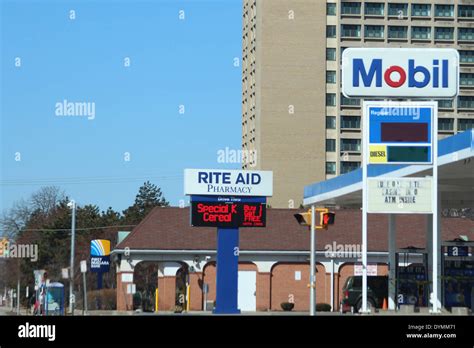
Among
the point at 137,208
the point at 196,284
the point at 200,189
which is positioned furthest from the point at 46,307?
the point at 137,208

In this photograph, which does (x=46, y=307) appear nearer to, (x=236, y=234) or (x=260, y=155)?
(x=236, y=234)

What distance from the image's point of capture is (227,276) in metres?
45.3

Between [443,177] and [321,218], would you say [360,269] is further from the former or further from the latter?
[321,218]

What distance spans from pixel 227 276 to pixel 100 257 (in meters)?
19.6

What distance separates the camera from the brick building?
58.4 m

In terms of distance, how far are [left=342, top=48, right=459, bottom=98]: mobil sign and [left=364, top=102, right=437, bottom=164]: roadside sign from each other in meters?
1.37

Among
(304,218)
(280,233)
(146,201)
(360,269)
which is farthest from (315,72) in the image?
(304,218)

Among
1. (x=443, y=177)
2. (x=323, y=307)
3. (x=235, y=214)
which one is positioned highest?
(x=443, y=177)

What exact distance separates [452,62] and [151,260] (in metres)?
35.6

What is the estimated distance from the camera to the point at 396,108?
82.4 feet

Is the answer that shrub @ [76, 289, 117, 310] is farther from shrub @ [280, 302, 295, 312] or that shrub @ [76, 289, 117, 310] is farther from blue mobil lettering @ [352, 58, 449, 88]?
blue mobil lettering @ [352, 58, 449, 88]

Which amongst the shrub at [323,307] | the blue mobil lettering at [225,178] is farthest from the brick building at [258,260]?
the blue mobil lettering at [225,178]

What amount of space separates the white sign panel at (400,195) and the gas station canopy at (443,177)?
7.65 ft

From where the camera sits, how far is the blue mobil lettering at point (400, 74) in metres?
26.3
